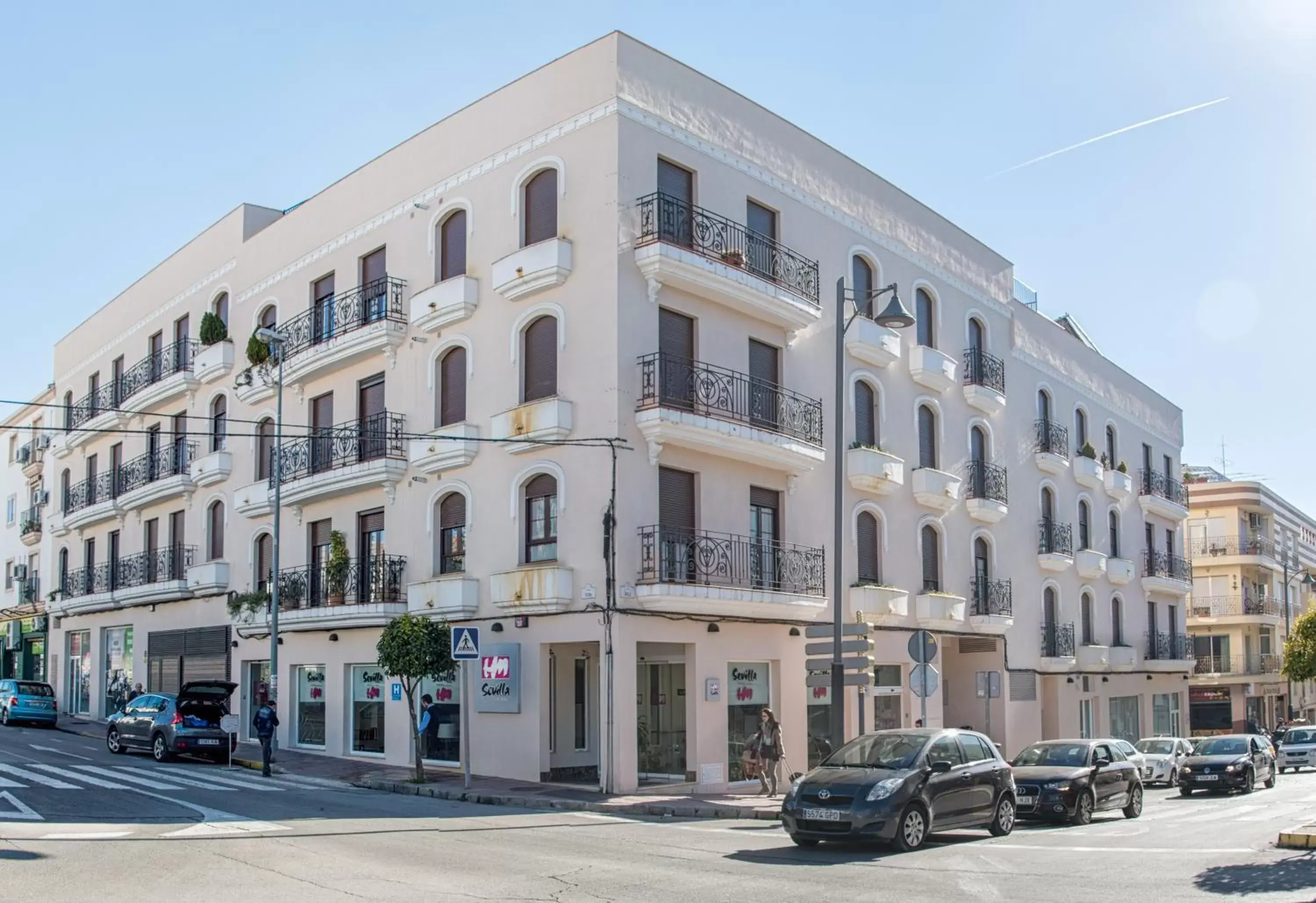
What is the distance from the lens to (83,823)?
15906mm

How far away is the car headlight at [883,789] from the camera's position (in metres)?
14.6

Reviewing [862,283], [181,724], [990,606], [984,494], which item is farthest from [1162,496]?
[181,724]

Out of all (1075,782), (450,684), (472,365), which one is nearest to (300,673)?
(450,684)

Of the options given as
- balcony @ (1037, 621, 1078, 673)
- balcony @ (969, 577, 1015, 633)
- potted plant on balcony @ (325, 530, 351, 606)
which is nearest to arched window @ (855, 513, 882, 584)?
balcony @ (969, 577, 1015, 633)

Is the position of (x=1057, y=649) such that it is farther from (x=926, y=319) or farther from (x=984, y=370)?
(x=926, y=319)

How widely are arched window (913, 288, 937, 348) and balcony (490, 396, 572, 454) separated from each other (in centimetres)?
1220

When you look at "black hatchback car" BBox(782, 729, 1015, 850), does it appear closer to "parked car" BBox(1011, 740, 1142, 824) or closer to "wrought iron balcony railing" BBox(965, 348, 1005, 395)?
"parked car" BBox(1011, 740, 1142, 824)

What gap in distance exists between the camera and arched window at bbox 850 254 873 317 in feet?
94.4

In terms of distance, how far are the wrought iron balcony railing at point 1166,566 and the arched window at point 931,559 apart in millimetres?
16534

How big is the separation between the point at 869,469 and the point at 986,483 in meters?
6.58

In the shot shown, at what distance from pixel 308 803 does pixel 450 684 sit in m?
6.38

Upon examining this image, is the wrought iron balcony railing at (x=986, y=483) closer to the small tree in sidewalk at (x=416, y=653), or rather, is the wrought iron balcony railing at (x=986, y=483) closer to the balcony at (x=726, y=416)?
the balcony at (x=726, y=416)

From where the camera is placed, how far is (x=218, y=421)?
35.5 metres

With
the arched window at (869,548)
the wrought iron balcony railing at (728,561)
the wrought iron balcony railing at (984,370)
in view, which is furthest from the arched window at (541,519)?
the wrought iron balcony railing at (984,370)
